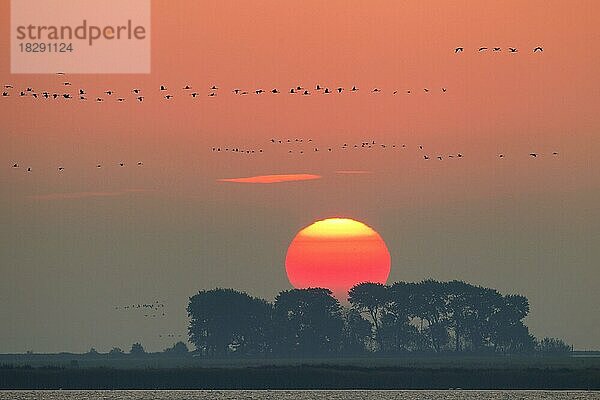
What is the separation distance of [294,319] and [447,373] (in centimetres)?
4827

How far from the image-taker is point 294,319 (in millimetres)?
170625

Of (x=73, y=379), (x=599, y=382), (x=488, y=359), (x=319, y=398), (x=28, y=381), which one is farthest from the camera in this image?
(x=488, y=359)

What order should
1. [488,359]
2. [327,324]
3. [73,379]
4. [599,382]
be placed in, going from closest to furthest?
[599,382]
[73,379]
[488,359]
[327,324]

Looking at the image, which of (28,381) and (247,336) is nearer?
(28,381)

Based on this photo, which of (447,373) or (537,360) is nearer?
(447,373)

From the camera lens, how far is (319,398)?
99.9 meters

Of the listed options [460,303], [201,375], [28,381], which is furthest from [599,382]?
[460,303]

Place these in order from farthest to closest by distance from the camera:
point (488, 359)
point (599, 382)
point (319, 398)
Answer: point (488, 359), point (599, 382), point (319, 398)

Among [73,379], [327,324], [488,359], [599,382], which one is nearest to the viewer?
[599,382]

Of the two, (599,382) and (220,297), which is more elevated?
(220,297)

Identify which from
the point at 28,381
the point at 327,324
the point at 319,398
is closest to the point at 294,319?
the point at 327,324

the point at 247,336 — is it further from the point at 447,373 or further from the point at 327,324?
the point at 447,373

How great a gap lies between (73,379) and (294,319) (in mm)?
48154

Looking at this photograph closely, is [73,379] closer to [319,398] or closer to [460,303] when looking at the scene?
[319,398]
